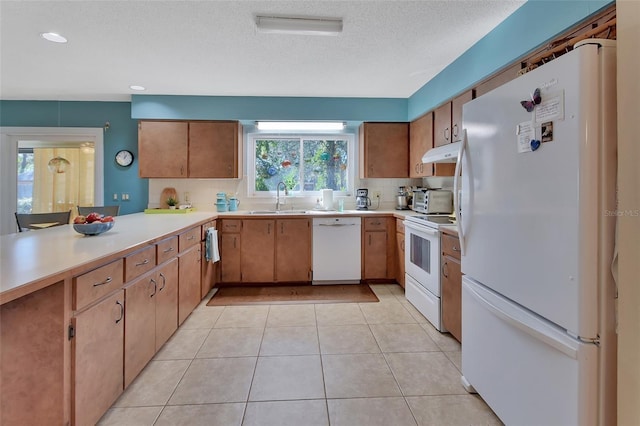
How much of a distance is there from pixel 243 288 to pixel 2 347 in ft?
8.60

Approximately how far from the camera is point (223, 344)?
7.55ft

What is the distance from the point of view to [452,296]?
7.56 feet

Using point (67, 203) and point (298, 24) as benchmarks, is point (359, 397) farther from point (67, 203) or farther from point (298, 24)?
point (67, 203)

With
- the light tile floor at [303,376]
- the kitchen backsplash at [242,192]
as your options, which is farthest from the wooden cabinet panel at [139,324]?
the kitchen backsplash at [242,192]

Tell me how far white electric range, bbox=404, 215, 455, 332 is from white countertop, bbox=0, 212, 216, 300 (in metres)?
2.13

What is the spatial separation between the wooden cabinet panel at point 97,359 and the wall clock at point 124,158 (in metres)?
3.13

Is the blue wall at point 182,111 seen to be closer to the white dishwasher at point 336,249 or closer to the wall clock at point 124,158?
the wall clock at point 124,158

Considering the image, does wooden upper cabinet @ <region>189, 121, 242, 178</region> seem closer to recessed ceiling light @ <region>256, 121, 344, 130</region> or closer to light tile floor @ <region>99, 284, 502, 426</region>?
recessed ceiling light @ <region>256, 121, 344, 130</region>

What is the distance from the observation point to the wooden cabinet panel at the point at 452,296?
2215 millimetres

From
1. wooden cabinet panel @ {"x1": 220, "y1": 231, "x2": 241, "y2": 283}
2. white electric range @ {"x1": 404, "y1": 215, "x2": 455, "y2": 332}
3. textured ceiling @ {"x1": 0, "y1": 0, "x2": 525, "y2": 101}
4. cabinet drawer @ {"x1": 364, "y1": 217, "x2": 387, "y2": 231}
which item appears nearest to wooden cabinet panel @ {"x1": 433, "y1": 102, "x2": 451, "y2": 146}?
textured ceiling @ {"x1": 0, "y1": 0, "x2": 525, "y2": 101}

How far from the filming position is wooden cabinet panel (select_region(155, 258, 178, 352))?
2.08 meters

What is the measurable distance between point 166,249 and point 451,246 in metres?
2.16

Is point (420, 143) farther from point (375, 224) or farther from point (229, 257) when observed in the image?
point (229, 257)

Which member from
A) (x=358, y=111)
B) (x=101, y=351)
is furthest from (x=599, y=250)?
(x=358, y=111)
